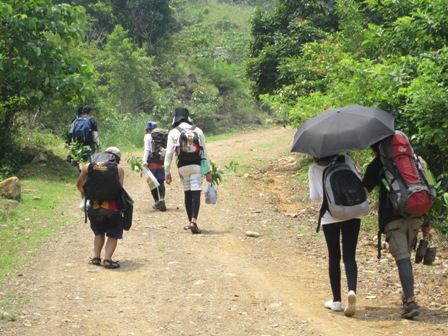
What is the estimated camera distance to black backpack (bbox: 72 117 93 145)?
1505 centimetres

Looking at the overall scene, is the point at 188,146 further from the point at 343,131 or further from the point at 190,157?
the point at 343,131

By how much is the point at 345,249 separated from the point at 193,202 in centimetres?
422

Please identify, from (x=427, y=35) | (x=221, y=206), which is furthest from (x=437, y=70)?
(x=221, y=206)

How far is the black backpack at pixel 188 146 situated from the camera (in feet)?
35.2

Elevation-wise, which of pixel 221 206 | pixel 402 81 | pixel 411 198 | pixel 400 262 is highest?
pixel 402 81

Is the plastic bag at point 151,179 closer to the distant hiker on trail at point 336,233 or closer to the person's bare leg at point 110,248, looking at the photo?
the person's bare leg at point 110,248

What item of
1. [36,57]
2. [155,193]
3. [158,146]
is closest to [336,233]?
[158,146]

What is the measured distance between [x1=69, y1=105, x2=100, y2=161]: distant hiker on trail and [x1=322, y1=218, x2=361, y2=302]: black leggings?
897 centimetres

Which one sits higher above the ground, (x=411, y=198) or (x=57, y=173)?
(x=411, y=198)

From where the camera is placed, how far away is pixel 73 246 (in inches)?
391

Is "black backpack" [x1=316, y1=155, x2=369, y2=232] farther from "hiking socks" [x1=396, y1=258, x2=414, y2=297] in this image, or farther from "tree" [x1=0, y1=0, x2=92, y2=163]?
"tree" [x1=0, y1=0, x2=92, y2=163]

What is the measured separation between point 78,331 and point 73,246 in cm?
382

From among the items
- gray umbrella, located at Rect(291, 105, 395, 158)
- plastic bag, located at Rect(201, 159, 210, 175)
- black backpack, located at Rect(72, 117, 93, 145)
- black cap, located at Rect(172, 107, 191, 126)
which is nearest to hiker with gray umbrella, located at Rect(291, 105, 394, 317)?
gray umbrella, located at Rect(291, 105, 395, 158)

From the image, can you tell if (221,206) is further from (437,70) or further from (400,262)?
(400,262)
